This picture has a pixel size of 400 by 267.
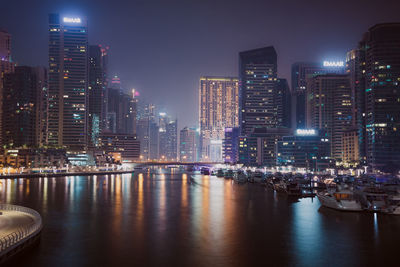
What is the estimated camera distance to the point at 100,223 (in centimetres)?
4731

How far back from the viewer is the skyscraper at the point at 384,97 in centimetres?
18225

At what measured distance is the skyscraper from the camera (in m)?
182

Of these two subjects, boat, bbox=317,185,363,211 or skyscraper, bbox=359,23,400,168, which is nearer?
boat, bbox=317,185,363,211

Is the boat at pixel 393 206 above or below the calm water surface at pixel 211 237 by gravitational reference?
above

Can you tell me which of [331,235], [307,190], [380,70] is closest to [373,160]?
[380,70]

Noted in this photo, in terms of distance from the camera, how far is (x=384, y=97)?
18712 cm

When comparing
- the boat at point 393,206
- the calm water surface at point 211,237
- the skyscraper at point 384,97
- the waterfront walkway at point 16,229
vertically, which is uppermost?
the skyscraper at point 384,97

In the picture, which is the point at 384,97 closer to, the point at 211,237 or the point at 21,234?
the point at 211,237

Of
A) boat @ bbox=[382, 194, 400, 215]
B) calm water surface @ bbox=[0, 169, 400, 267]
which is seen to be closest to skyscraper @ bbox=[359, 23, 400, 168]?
boat @ bbox=[382, 194, 400, 215]

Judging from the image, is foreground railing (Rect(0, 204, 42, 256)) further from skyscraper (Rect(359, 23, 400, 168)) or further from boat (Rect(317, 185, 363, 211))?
skyscraper (Rect(359, 23, 400, 168))

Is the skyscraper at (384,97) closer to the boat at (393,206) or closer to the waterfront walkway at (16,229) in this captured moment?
the boat at (393,206)

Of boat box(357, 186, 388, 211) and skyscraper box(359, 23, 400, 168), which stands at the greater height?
skyscraper box(359, 23, 400, 168)

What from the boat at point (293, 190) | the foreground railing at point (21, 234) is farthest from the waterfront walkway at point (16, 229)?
the boat at point (293, 190)

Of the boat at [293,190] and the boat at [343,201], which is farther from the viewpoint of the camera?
the boat at [293,190]
